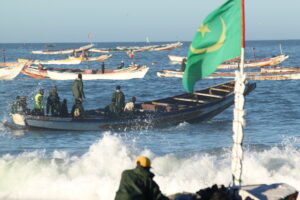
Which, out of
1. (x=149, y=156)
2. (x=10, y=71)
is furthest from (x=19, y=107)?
(x=10, y=71)

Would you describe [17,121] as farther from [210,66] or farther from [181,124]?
[210,66]

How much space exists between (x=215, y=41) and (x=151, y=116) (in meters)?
12.1

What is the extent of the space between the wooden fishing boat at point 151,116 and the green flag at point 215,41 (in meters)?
11.4

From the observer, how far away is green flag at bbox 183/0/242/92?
27.8 ft

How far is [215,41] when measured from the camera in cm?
851

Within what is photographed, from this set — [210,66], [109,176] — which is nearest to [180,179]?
[109,176]

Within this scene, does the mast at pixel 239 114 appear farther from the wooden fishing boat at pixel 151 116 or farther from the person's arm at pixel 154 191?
the wooden fishing boat at pixel 151 116

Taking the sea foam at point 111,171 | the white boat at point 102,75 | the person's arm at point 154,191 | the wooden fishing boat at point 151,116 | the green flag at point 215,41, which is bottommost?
the sea foam at point 111,171

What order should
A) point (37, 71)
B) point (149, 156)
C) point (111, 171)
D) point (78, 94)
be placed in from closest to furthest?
point (111, 171) < point (149, 156) < point (78, 94) < point (37, 71)

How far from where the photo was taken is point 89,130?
783 inches

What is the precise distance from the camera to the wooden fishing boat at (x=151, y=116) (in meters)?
19.4

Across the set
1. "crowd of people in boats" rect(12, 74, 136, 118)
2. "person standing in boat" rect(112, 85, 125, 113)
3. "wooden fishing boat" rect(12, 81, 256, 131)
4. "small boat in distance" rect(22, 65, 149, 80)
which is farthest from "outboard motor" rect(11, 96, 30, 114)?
"small boat in distance" rect(22, 65, 149, 80)

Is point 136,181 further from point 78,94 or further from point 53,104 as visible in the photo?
point 53,104

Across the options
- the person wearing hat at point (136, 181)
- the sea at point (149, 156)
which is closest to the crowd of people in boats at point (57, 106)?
the sea at point (149, 156)
